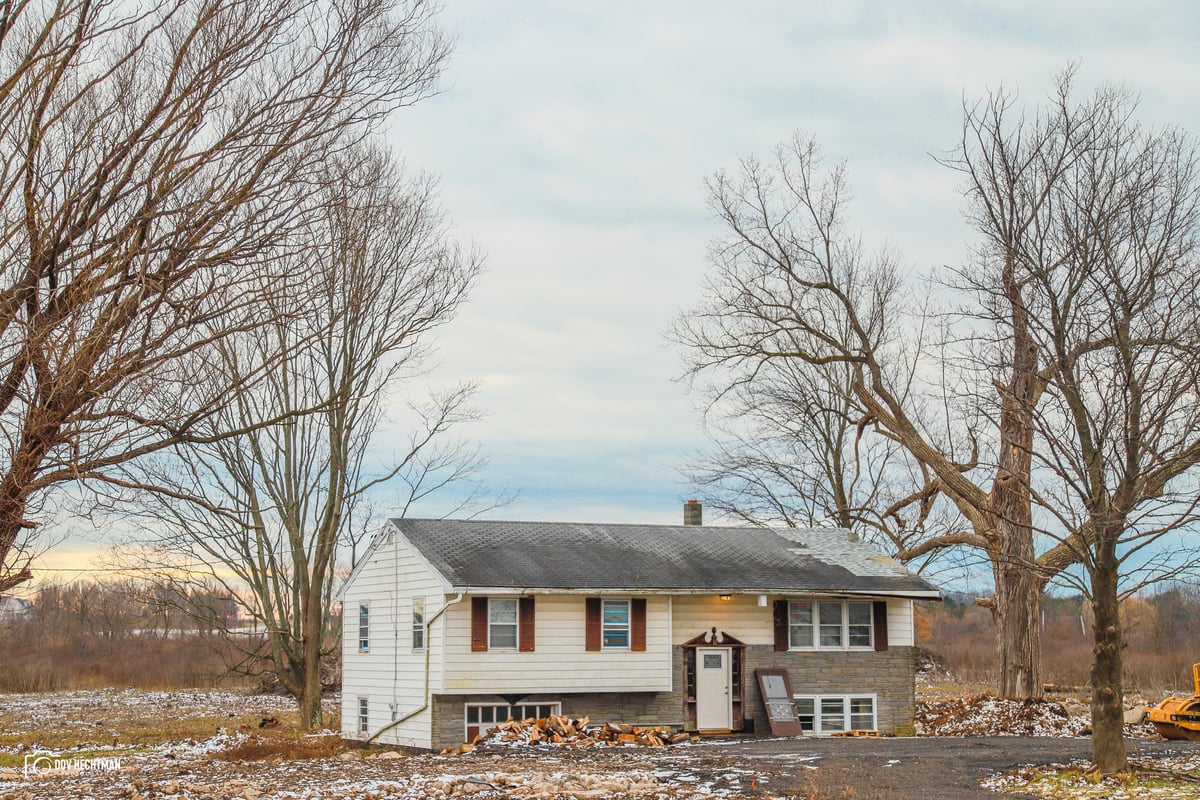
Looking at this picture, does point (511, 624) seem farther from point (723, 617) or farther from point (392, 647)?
point (723, 617)

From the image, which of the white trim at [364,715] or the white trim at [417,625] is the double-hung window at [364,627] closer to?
the white trim at [364,715]

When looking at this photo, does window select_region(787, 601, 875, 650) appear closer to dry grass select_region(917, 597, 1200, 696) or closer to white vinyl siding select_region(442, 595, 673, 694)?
white vinyl siding select_region(442, 595, 673, 694)

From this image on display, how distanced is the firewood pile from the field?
456 mm

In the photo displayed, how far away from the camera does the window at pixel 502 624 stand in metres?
24.0

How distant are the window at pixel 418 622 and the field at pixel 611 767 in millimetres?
2441

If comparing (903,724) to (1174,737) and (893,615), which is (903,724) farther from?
(1174,737)

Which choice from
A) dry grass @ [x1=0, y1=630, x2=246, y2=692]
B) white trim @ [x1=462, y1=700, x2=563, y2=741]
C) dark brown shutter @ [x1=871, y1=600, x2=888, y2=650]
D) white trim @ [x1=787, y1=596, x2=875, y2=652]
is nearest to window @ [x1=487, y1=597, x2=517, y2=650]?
white trim @ [x1=462, y1=700, x2=563, y2=741]

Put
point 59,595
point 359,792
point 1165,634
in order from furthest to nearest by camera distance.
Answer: point 59,595
point 1165,634
point 359,792

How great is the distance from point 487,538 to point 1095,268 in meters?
14.7

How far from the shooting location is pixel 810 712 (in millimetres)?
26672

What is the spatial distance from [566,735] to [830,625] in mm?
7556

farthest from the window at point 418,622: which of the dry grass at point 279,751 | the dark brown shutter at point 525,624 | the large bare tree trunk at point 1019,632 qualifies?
the large bare tree trunk at point 1019,632

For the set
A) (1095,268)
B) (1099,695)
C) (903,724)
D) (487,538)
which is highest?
(1095,268)

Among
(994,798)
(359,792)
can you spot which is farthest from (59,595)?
(994,798)
